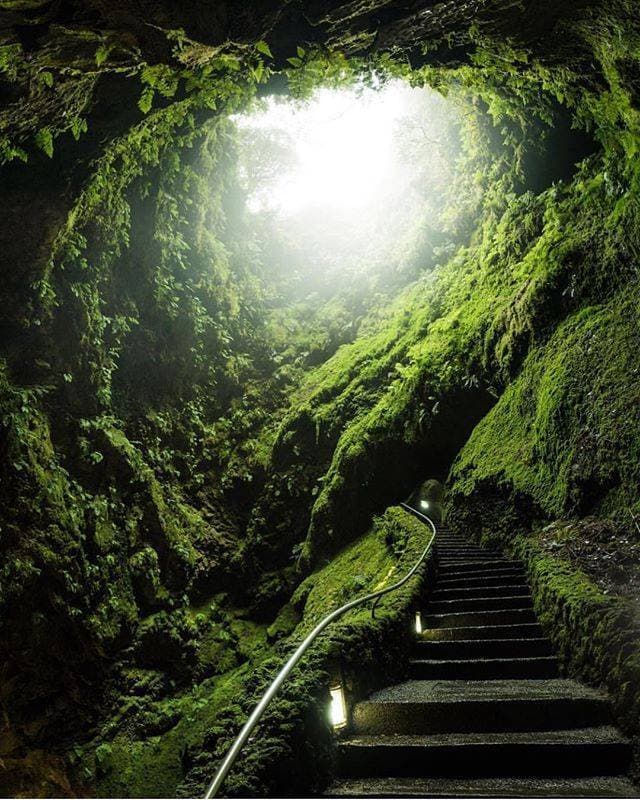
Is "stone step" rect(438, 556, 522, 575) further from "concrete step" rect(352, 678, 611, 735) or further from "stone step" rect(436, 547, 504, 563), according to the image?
"concrete step" rect(352, 678, 611, 735)

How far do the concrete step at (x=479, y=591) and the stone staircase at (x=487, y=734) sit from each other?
96cm

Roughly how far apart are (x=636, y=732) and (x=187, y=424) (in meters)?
9.31

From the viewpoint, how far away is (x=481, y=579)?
592cm

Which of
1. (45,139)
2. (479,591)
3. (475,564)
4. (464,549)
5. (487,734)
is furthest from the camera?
(464,549)

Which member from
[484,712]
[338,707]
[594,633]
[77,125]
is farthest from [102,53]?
[594,633]

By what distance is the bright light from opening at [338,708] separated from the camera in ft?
10.6

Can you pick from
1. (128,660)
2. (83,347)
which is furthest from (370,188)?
(128,660)

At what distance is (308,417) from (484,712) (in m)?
8.53

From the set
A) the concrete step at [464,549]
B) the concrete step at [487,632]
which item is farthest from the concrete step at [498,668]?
the concrete step at [464,549]

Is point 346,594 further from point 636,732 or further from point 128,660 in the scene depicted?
point 636,732

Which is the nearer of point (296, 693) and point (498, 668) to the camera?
point (296, 693)

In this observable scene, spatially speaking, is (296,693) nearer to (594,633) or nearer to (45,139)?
(594,633)

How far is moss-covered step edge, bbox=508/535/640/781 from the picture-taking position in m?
3.15

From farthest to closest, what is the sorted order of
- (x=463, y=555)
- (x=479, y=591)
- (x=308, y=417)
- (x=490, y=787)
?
(x=308, y=417) < (x=463, y=555) < (x=479, y=591) < (x=490, y=787)
